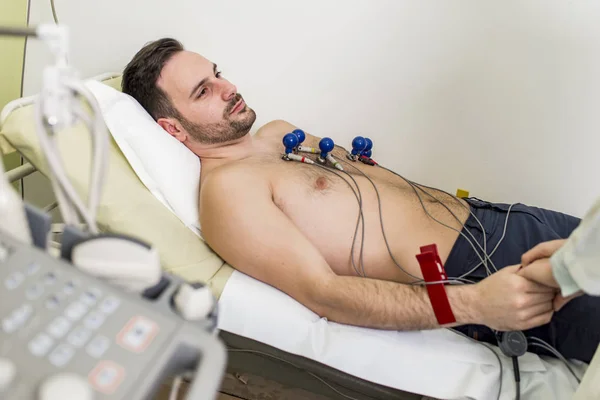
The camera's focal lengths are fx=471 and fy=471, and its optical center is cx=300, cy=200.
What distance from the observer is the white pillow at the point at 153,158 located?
4.15 feet

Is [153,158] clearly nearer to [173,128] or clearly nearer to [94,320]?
[173,128]

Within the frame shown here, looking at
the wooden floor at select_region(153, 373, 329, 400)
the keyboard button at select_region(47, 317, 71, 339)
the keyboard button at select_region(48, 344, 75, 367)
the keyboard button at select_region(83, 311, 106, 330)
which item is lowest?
the wooden floor at select_region(153, 373, 329, 400)

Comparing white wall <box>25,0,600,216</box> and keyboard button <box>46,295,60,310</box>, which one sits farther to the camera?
white wall <box>25,0,600,216</box>

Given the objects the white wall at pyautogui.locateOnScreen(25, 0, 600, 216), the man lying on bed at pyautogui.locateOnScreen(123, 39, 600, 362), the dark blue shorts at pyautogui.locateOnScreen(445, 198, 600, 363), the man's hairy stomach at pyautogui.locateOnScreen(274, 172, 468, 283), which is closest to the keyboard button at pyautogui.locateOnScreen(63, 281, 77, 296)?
the man lying on bed at pyautogui.locateOnScreen(123, 39, 600, 362)

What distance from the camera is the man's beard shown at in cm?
143

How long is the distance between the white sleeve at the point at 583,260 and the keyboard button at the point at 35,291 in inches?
26.9

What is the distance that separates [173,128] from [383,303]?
2.73 feet

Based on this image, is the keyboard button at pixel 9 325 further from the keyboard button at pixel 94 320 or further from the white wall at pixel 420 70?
the white wall at pixel 420 70

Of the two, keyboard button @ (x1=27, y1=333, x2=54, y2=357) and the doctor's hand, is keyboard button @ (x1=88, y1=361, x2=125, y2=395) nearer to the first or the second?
keyboard button @ (x1=27, y1=333, x2=54, y2=357)

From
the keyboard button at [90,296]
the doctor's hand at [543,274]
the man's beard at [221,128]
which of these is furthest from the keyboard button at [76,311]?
the man's beard at [221,128]

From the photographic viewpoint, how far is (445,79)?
1558 mm

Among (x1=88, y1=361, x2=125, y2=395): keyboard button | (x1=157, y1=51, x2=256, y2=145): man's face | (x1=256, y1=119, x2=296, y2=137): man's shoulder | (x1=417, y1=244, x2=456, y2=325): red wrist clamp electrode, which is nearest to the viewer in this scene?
(x1=88, y1=361, x2=125, y2=395): keyboard button

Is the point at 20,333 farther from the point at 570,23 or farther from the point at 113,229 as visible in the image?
the point at 570,23

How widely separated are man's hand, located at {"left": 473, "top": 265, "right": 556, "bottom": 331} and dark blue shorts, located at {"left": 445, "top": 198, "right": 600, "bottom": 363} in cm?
13
